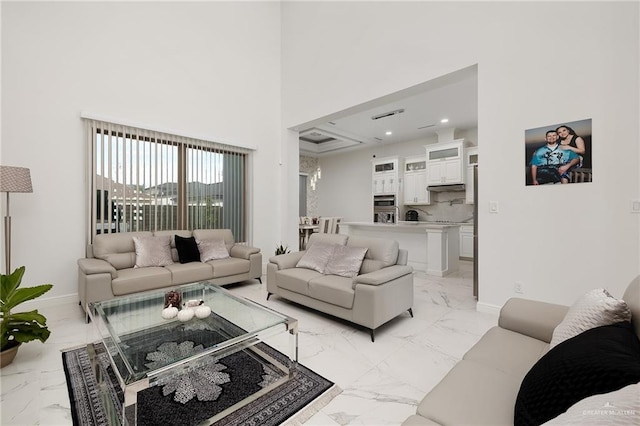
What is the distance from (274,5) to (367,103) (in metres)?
3.23

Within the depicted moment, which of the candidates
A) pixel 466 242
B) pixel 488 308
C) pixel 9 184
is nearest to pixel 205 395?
pixel 9 184

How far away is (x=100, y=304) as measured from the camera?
2.28m

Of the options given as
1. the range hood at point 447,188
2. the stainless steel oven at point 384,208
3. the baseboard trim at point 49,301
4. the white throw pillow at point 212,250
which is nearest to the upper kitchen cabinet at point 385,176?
the stainless steel oven at point 384,208

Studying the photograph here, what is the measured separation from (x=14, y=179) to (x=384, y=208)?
7160 mm

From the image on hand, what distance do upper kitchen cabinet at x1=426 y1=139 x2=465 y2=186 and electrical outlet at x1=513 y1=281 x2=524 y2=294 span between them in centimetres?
406

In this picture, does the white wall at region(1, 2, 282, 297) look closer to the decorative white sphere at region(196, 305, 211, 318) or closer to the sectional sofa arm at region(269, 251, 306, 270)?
the sectional sofa arm at region(269, 251, 306, 270)

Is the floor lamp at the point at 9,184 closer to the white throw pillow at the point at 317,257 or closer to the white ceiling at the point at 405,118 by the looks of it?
the white throw pillow at the point at 317,257

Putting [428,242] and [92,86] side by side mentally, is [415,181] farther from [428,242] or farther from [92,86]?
[92,86]

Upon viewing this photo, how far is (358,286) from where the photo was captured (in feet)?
8.63

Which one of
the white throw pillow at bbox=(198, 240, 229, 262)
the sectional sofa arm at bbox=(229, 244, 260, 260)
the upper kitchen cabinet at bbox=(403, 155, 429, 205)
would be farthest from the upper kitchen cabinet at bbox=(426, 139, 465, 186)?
the white throw pillow at bbox=(198, 240, 229, 262)

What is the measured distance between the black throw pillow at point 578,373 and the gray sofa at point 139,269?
138 inches

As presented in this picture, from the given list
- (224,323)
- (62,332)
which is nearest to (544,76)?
(224,323)

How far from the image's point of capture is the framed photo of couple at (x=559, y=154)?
2596 mm

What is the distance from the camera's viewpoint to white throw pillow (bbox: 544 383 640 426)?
547 mm
